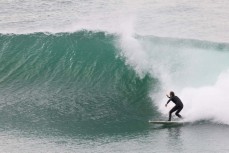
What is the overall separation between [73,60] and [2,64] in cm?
274

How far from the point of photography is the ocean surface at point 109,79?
15.6 metres

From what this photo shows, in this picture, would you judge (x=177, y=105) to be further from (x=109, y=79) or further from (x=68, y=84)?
(x=68, y=84)

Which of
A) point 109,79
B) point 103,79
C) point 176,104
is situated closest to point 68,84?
point 103,79

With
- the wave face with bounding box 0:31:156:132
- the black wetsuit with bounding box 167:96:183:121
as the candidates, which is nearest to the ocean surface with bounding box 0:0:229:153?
the wave face with bounding box 0:31:156:132

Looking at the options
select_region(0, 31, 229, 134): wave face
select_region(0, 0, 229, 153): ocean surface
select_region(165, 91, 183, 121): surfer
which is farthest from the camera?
select_region(0, 31, 229, 134): wave face

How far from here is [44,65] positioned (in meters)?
21.7

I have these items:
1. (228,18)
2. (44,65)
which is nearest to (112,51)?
(44,65)

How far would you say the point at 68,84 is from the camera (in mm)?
20297

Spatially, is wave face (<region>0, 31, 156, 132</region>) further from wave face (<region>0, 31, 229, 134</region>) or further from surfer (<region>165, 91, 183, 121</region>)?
surfer (<region>165, 91, 183, 121</region>)

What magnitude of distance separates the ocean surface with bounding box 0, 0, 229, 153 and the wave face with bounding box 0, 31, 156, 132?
0.11 feet

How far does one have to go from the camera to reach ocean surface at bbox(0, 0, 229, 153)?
15625 millimetres

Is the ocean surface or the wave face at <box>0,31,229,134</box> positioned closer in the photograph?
the ocean surface

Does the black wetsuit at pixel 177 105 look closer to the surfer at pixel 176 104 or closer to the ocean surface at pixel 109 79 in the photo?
the surfer at pixel 176 104

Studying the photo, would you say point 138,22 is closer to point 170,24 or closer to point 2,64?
point 170,24
